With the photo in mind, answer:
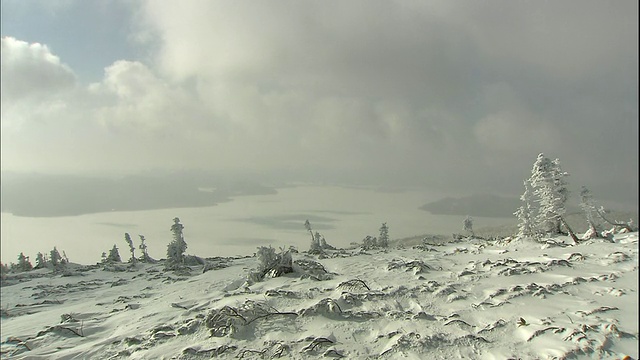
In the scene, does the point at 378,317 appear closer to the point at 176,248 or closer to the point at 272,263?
the point at 272,263

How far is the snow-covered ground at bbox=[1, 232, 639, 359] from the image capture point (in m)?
12.3

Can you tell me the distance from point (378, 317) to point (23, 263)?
65987 millimetres

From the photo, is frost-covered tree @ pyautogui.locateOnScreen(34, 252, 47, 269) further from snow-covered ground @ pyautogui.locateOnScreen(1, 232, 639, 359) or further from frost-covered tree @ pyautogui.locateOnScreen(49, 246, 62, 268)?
snow-covered ground @ pyautogui.locateOnScreen(1, 232, 639, 359)

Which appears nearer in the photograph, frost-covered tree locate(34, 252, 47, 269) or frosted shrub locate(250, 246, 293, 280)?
frosted shrub locate(250, 246, 293, 280)

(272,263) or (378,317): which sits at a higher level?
(272,263)

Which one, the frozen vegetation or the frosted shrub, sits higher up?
the frosted shrub

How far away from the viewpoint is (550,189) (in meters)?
36.7

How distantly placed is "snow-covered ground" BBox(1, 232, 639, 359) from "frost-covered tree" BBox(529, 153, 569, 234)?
47.5 feet

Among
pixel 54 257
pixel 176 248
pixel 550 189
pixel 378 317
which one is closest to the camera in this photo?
pixel 378 317

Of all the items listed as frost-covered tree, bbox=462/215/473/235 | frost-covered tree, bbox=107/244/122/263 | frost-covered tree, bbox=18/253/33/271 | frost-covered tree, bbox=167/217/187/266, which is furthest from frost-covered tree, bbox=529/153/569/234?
frost-covered tree, bbox=18/253/33/271

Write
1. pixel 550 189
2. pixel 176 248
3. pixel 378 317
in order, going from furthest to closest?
pixel 176 248 < pixel 550 189 < pixel 378 317

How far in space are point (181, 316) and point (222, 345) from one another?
430 centimetres

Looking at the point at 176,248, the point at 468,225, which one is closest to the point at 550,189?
the point at 468,225

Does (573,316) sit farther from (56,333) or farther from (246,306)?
(56,333)
